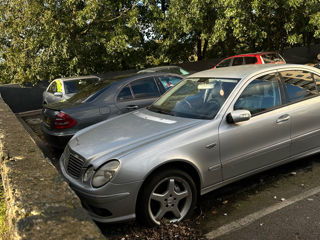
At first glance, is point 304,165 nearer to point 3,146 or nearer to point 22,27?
point 3,146

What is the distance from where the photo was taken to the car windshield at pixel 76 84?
35.1 ft

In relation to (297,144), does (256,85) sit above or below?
above

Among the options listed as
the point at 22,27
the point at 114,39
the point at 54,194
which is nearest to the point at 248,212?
the point at 54,194

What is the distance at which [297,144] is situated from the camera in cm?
430

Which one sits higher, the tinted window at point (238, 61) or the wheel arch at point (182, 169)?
the wheel arch at point (182, 169)

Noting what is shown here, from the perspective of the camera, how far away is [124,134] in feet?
12.1

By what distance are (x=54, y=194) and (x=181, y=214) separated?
1555mm

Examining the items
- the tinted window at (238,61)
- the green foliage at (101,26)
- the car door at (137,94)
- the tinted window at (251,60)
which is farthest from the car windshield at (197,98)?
the green foliage at (101,26)

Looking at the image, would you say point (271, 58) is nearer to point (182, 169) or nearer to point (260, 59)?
point (260, 59)

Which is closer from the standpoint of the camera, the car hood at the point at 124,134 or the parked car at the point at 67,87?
the car hood at the point at 124,134

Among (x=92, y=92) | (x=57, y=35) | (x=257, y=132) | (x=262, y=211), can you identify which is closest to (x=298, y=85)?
(x=257, y=132)

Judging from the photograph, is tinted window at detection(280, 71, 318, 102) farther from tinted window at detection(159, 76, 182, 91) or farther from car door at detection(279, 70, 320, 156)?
tinted window at detection(159, 76, 182, 91)

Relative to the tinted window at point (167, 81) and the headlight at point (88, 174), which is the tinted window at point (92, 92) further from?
the headlight at point (88, 174)

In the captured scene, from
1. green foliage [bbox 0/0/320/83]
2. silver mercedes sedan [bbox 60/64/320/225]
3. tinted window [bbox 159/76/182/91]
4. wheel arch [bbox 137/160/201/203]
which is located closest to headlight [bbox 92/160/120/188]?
silver mercedes sedan [bbox 60/64/320/225]
